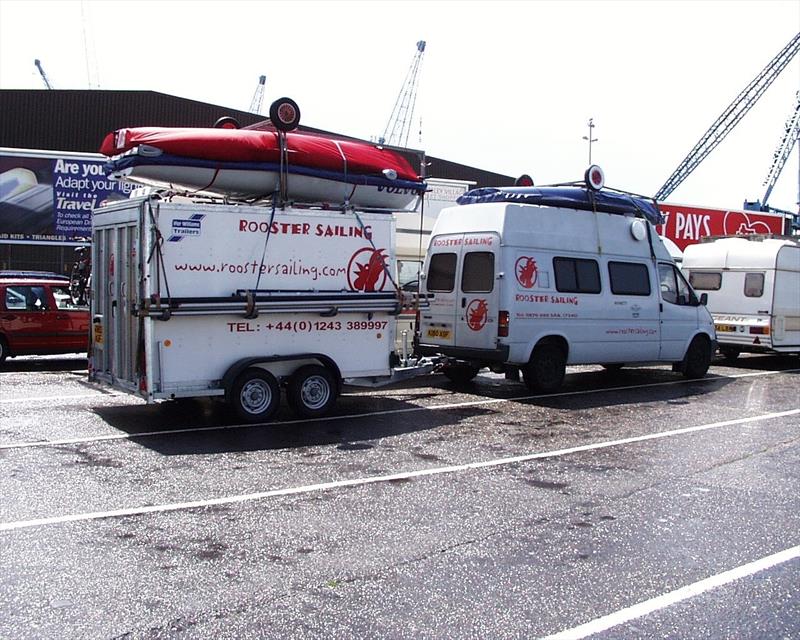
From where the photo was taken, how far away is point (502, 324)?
12086 mm

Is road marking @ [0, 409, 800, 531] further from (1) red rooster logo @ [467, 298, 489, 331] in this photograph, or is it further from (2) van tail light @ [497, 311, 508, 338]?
(1) red rooster logo @ [467, 298, 489, 331]

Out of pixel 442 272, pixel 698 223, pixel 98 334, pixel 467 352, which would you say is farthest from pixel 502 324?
pixel 698 223

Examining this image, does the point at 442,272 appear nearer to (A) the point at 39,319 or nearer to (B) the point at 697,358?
(B) the point at 697,358

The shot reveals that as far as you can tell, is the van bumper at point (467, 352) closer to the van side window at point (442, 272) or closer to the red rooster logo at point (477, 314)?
the red rooster logo at point (477, 314)

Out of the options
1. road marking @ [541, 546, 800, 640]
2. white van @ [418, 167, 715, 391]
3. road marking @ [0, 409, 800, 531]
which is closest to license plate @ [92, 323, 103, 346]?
road marking @ [0, 409, 800, 531]

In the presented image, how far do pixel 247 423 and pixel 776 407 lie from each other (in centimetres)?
734

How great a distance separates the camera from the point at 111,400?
11.4 m

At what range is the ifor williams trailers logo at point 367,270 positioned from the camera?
10.4 meters

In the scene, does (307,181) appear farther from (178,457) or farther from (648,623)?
(648,623)

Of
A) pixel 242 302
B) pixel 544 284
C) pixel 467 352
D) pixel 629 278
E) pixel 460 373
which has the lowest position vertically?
pixel 460 373

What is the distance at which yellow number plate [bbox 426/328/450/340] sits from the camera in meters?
12.9

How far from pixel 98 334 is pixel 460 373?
5.81 meters

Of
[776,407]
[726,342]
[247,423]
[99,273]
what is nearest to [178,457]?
[247,423]

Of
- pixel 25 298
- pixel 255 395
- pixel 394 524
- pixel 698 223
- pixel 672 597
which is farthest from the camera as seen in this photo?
pixel 698 223
